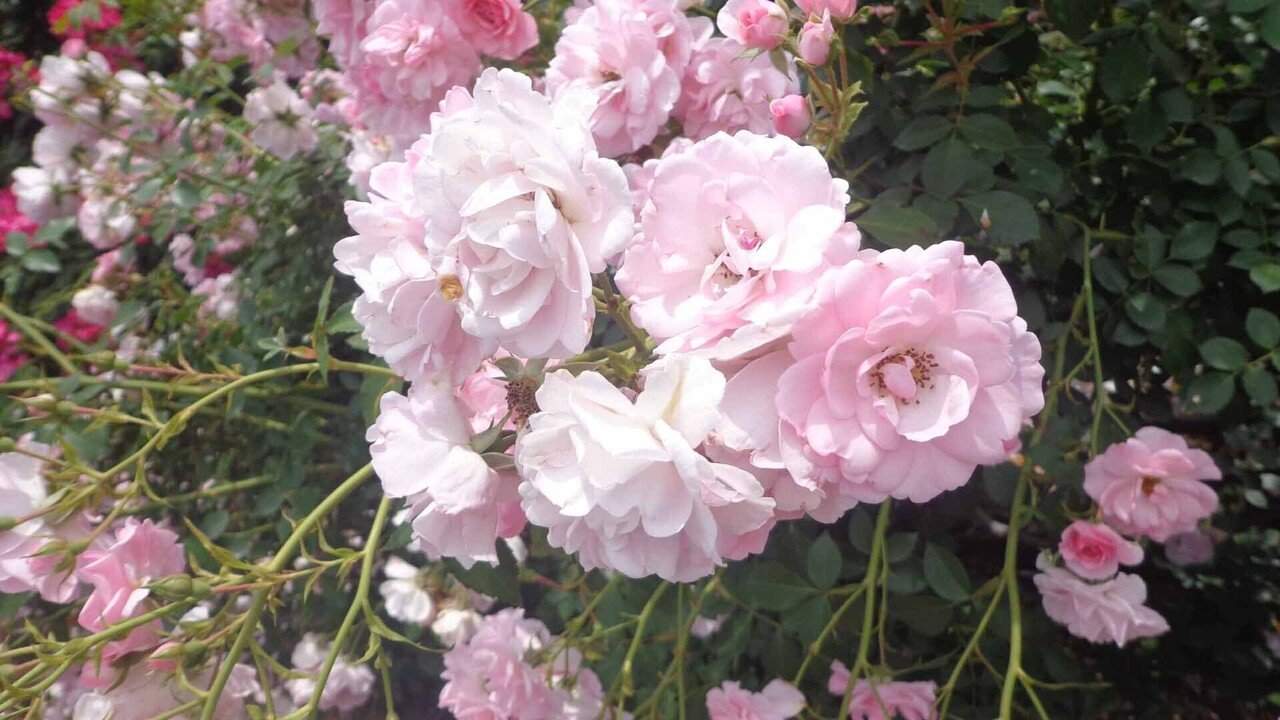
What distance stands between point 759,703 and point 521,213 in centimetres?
75

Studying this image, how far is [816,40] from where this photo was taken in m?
0.76

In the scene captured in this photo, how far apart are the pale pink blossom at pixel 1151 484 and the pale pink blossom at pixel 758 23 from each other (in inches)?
25.6

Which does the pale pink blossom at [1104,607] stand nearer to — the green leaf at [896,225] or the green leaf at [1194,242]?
the green leaf at [1194,242]

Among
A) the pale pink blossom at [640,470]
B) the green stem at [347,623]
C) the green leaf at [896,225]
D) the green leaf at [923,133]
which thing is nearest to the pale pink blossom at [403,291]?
the pale pink blossom at [640,470]

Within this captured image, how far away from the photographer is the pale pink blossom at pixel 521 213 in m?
0.56

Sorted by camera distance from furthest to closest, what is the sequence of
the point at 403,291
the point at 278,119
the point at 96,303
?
the point at 96,303
the point at 278,119
the point at 403,291

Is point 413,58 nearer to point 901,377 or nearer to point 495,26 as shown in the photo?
point 495,26

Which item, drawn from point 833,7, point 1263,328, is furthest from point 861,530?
point 833,7

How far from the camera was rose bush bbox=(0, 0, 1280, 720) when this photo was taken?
551 millimetres

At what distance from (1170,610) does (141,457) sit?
6.01 ft

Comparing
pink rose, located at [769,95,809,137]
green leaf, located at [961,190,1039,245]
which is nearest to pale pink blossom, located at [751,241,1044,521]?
pink rose, located at [769,95,809,137]

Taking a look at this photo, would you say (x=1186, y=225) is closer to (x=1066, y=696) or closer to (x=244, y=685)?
(x=1066, y=696)

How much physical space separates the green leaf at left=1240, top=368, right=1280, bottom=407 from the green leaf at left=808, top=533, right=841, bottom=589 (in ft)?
1.87

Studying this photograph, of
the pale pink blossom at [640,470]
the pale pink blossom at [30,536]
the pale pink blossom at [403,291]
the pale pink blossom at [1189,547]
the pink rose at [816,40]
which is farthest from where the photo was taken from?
the pale pink blossom at [1189,547]
